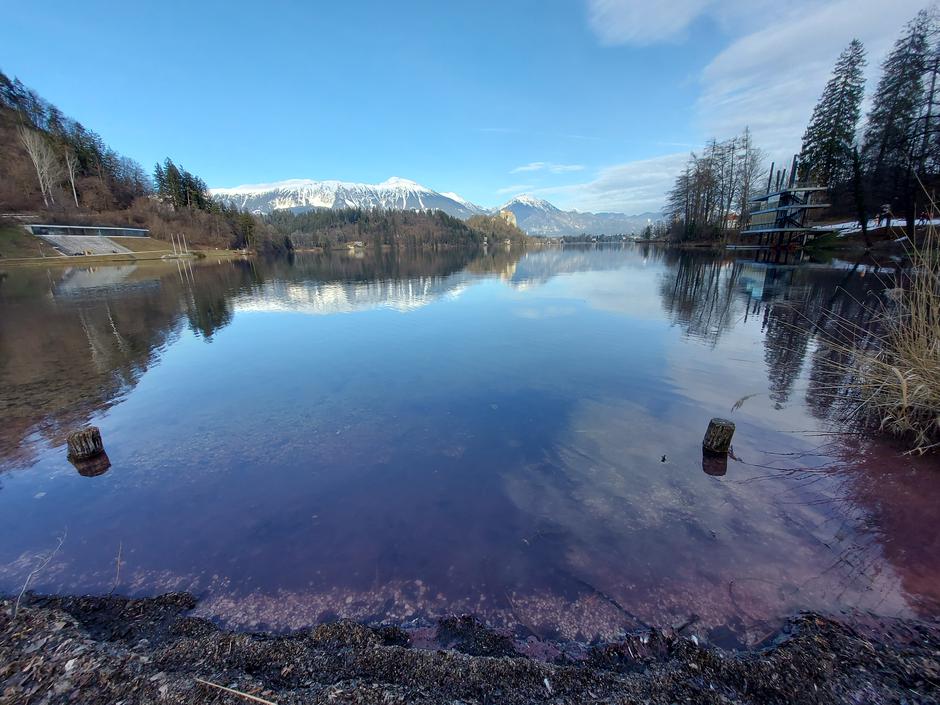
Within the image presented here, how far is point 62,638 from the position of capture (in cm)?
355

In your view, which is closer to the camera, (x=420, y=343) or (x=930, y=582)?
(x=930, y=582)

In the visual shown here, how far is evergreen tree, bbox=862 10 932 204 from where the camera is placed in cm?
3164

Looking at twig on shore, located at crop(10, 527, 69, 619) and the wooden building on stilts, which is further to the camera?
the wooden building on stilts

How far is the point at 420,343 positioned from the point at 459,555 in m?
10.8

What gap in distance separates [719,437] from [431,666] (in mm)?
6217

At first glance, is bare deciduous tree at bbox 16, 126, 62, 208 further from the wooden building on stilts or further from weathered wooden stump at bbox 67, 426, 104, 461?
the wooden building on stilts

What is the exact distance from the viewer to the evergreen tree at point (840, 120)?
166ft

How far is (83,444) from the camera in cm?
731

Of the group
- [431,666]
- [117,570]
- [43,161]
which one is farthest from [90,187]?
[431,666]

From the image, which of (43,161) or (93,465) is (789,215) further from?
(43,161)

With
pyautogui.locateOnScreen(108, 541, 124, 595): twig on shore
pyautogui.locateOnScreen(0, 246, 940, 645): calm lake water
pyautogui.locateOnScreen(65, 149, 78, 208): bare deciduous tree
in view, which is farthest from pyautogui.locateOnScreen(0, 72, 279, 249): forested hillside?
pyautogui.locateOnScreen(108, 541, 124, 595): twig on shore

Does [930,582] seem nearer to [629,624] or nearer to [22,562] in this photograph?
[629,624]

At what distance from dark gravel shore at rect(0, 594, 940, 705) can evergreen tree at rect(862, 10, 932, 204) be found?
4328cm

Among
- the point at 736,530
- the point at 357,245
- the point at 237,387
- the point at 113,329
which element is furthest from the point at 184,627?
the point at 357,245
